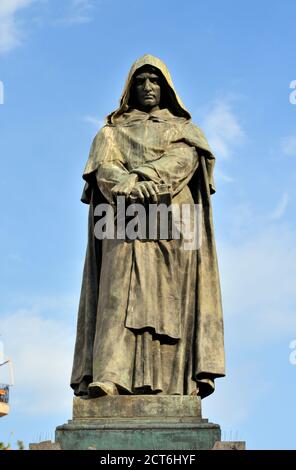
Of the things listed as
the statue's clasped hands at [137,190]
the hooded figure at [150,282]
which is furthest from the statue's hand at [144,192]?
the hooded figure at [150,282]

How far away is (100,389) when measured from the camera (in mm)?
15297

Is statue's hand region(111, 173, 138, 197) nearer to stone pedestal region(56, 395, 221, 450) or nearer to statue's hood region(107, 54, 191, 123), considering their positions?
statue's hood region(107, 54, 191, 123)

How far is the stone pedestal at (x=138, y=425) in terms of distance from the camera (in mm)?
14812

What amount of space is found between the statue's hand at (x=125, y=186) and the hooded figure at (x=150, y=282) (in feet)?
0.19

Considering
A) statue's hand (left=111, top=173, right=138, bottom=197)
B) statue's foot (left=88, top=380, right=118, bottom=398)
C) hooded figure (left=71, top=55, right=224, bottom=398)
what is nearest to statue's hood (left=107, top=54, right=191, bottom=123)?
hooded figure (left=71, top=55, right=224, bottom=398)

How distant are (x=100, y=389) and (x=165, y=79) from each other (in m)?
4.67

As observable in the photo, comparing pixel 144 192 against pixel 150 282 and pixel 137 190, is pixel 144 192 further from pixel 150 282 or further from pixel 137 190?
pixel 150 282

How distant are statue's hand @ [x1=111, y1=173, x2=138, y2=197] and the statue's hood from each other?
1432 millimetres

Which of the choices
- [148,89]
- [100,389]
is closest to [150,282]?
[100,389]

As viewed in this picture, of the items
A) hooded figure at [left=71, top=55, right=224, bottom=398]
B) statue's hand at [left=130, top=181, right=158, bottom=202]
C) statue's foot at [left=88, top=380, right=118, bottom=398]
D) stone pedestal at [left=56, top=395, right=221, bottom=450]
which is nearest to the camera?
stone pedestal at [left=56, top=395, right=221, bottom=450]

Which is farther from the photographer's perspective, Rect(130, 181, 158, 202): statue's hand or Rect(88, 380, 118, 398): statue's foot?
Rect(130, 181, 158, 202): statue's hand

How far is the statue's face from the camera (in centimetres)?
1745
